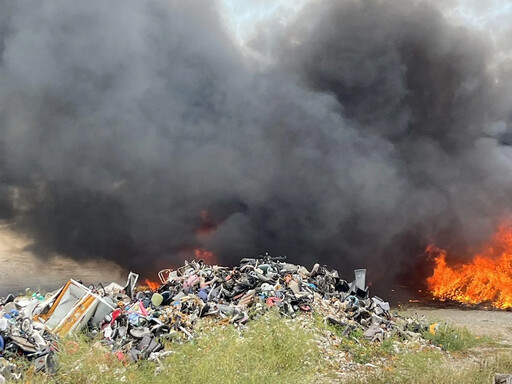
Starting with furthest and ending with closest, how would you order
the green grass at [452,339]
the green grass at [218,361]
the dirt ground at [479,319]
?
1. the dirt ground at [479,319]
2. the green grass at [452,339]
3. the green grass at [218,361]

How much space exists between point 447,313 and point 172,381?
19360 millimetres

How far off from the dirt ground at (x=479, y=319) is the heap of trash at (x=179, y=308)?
12.9ft

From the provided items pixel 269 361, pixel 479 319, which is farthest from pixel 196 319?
pixel 479 319

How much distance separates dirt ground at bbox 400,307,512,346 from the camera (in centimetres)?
1629

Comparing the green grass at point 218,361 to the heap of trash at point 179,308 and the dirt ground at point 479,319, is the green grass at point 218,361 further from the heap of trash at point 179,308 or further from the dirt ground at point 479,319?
the dirt ground at point 479,319

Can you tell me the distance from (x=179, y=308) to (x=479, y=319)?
15579 mm

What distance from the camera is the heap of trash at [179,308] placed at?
30.6 ft

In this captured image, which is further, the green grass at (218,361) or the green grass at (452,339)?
the green grass at (452,339)

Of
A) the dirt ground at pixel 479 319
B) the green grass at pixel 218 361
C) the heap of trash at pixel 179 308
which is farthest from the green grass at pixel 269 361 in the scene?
the dirt ground at pixel 479 319

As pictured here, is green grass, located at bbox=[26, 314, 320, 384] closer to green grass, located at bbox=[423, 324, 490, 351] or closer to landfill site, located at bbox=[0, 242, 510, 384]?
landfill site, located at bbox=[0, 242, 510, 384]

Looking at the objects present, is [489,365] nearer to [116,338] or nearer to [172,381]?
[172,381]

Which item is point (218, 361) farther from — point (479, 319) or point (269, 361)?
point (479, 319)

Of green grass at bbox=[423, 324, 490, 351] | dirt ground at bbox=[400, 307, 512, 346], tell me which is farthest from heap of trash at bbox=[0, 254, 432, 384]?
dirt ground at bbox=[400, 307, 512, 346]

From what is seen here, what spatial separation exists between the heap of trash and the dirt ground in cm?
392
